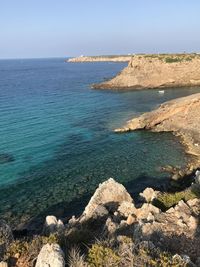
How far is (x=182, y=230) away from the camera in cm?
2080

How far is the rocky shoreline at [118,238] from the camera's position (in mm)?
14922

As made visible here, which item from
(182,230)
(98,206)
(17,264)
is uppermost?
(17,264)

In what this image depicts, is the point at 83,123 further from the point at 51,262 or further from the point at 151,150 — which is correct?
the point at 51,262

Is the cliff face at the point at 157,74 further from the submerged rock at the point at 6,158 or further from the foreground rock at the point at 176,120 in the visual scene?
the submerged rock at the point at 6,158

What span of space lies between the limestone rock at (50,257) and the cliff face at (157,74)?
90.0 meters

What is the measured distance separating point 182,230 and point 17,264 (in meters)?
9.68

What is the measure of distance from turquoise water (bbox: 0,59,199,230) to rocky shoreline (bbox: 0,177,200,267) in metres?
7.13

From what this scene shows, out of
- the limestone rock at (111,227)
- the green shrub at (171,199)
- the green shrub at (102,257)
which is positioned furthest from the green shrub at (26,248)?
the green shrub at (171,199)

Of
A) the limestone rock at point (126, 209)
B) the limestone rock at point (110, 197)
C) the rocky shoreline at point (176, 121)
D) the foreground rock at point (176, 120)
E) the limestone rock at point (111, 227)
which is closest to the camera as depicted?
the limestone rock at point (111, 227)

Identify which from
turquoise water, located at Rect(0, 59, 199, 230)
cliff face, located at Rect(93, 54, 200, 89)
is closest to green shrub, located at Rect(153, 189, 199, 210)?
turquoise water, located at Rect(0, 59, 199, 230)

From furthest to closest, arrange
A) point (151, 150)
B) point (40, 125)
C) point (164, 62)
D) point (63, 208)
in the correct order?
point (164, 62) < point (40, 125) < point (151, 150) < point (63, 208)

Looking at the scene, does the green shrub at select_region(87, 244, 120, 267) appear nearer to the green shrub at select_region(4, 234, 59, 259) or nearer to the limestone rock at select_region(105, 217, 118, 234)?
the green shrub at select_region(4, 234, 59, 259)

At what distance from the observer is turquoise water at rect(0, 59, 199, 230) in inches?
1367

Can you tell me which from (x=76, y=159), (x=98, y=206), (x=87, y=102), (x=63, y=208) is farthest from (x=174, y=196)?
(x=87, y=102)
